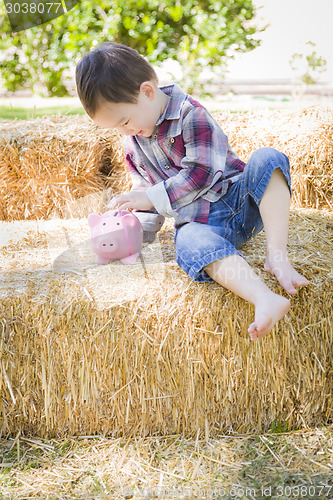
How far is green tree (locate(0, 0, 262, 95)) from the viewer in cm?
595

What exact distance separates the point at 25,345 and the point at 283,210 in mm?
866

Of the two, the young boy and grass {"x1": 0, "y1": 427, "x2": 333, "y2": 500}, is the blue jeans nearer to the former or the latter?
the young boy

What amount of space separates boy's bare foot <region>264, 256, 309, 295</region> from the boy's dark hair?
0.66 m

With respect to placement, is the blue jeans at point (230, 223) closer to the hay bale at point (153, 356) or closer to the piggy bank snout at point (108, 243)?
the hay bale at point (153, 356)

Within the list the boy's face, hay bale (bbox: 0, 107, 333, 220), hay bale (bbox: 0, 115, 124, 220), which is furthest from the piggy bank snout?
hay bale (bbox: 0, 115, 124, 220)

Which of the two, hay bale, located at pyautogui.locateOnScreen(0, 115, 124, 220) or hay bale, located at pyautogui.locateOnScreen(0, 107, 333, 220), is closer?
hay bale, located at pyautogui.locateOnScreen(0, 107, 333, 220)

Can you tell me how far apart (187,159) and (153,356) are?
25.0 inches

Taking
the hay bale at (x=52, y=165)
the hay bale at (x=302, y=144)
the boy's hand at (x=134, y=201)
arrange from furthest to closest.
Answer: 1. the hay bale at (x=52, y=165)
2. the hay bale at (x=302, y=144)
3. the boy's hand at (x=134, y=201)

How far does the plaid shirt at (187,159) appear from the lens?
1.47 meters

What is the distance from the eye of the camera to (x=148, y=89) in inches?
56.7

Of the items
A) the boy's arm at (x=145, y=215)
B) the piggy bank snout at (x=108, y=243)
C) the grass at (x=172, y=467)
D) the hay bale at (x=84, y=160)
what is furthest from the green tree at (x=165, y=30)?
the grass at (x=172, y=467)

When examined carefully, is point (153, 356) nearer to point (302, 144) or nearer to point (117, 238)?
point (117, 238)

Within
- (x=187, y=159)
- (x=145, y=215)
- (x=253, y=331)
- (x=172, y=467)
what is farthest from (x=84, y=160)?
(x=172, y=467)

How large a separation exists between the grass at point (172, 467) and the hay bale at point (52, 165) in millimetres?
1337
